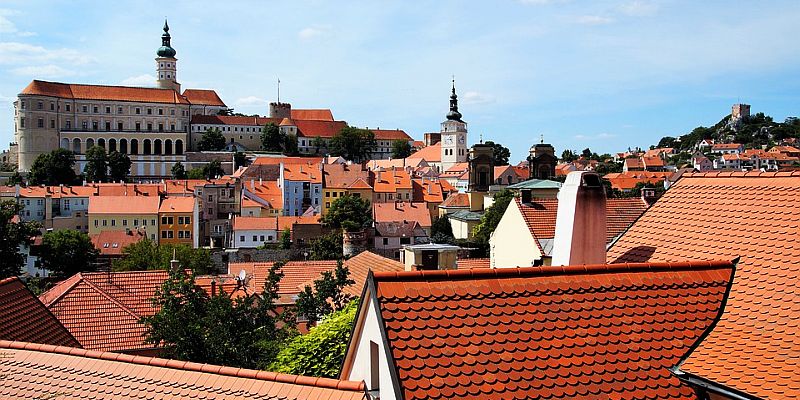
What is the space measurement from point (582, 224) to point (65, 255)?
5718 centimetres

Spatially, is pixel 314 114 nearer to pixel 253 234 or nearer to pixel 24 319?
pixel 253 234

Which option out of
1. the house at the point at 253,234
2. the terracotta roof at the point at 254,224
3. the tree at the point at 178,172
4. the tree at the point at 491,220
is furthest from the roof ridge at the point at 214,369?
the tree at the point at 178,172

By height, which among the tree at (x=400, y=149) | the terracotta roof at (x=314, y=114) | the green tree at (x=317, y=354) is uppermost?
the terracotta roof at (x=314, y=114)

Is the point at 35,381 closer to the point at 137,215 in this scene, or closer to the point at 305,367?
the point at 305,367

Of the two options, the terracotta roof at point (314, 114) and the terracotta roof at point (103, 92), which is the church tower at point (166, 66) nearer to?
the terracotta roof at point (103, 92)

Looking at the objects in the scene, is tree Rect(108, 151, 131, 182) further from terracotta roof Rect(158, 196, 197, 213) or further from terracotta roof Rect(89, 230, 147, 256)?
terracotta roof Rect(89, 230, 147, 256)

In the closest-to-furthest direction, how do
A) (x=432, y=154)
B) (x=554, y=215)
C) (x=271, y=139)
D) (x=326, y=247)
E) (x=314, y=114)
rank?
(x=554, y=215) → (x=326, y=247) → (x=271, y=139) → (x=432, y=154) → (x=314, y=114)

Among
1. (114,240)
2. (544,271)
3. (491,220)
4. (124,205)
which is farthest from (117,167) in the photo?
(544,271)

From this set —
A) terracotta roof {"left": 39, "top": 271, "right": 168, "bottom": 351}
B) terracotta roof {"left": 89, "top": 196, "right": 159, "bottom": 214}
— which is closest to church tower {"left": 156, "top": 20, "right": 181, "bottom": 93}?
terracotta roof {"left": 89, "top": 196, "right": 159, "bottom": 214}

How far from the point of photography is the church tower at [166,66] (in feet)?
452

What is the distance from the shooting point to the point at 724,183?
8.77 metres

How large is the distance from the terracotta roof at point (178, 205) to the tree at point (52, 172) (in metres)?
32.1

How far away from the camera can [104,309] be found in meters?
18.5

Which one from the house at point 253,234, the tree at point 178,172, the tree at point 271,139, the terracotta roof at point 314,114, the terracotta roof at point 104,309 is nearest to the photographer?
the terracotta roof at point 104,309
